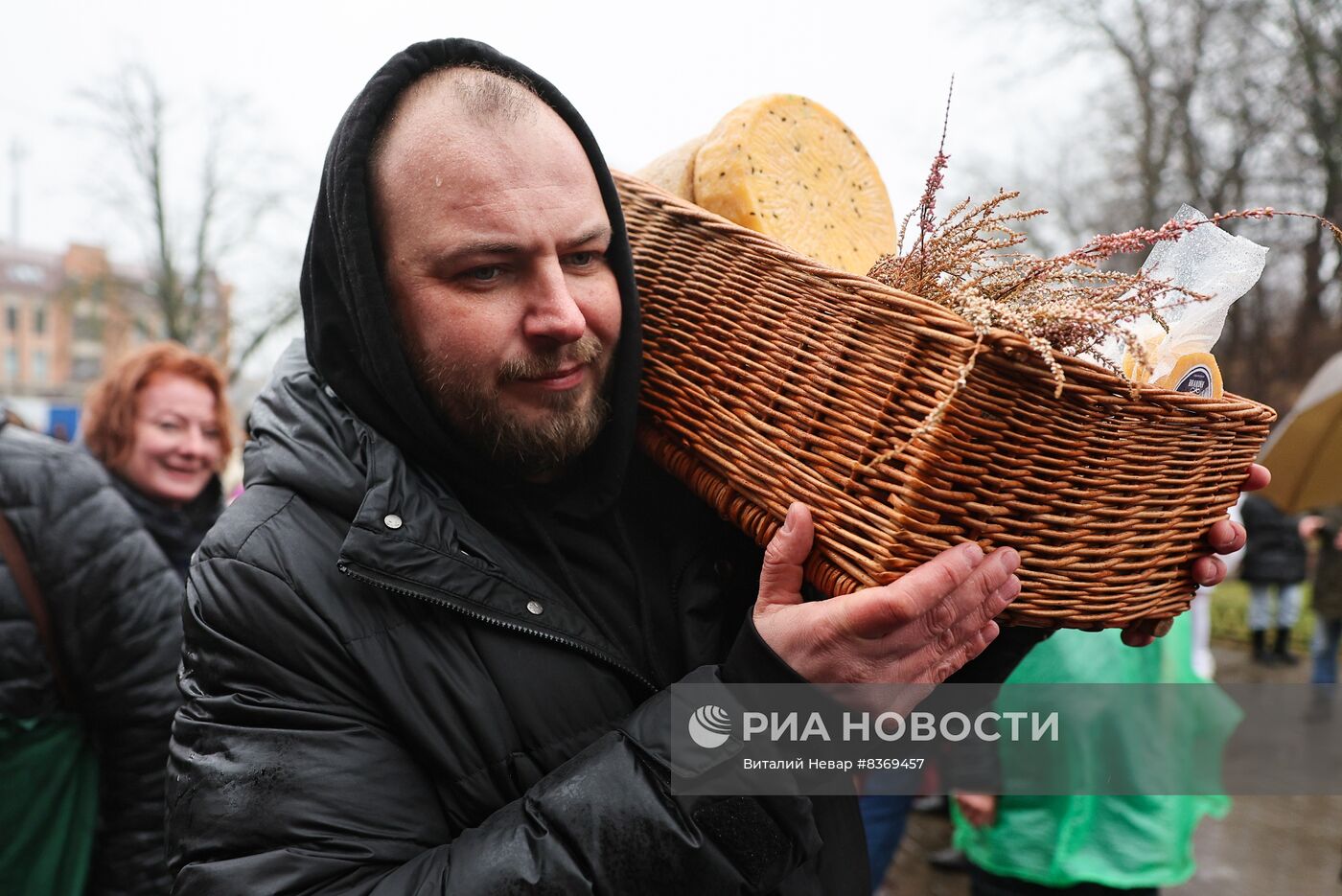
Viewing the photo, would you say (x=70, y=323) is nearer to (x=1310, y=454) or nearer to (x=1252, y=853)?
(x=1252, y=853)

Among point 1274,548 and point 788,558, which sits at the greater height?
point 788,558

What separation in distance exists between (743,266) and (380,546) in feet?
2.29

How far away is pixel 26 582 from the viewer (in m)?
2.18

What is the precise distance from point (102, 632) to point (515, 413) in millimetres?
1584

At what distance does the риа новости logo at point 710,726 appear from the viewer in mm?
1207

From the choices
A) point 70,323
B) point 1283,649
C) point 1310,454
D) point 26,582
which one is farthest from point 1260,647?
point 70,323

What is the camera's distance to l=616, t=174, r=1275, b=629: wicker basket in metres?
1.08

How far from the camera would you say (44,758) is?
7.45 ft

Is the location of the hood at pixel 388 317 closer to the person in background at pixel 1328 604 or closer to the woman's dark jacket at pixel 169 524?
the woman's dark jacket at pixel 169 524

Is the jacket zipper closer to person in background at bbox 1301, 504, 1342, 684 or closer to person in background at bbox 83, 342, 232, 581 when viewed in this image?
person in background at bbox 83, 342, 232, 581

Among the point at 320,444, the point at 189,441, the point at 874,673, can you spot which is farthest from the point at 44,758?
the point at 874,673

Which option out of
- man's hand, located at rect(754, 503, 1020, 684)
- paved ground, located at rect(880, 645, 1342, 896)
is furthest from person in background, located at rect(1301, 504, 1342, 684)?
man's hand, located at rect(754, 503, 1020, 684)

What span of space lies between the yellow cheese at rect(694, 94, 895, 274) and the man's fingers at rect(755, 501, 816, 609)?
52cm

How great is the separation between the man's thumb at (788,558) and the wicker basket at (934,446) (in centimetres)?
3
